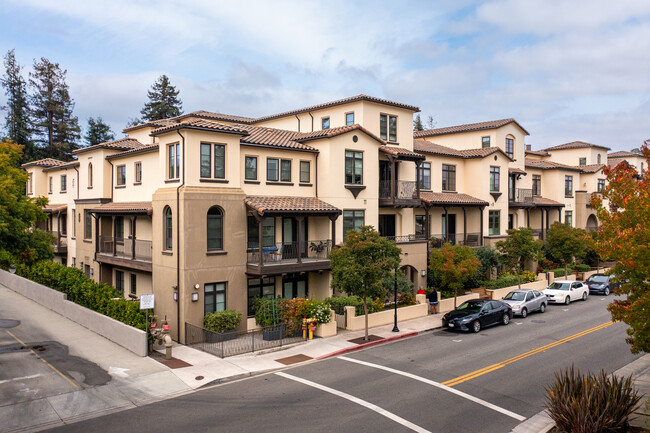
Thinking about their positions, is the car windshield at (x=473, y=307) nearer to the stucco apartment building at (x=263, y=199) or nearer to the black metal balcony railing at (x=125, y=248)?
the stucco apartment building at (x=263, y=199)

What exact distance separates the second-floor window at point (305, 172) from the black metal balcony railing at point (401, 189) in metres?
5.77

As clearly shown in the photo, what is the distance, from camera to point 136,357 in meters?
18.6

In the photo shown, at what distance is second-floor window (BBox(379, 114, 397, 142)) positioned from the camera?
31.9 metres

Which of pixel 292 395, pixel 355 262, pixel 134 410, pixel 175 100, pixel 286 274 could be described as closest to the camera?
pixel 134 410

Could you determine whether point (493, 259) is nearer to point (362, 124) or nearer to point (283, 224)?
point (362, 124)

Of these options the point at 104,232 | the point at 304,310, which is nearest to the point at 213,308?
the point at 304,310

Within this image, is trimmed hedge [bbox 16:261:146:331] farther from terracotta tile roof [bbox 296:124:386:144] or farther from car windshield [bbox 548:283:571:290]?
car windshield [bbox 548:283:571:290]

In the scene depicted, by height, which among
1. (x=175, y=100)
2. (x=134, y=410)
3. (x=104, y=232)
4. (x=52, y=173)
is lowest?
(x=134, y=410)

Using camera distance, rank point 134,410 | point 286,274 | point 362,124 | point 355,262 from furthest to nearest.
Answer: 1. point 362,124
2. point 286,274
3. point 355,262
4. point 134,410

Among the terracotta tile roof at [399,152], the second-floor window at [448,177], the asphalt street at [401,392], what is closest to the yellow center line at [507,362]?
the asphalt street at [401,392]

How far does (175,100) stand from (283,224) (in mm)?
58993

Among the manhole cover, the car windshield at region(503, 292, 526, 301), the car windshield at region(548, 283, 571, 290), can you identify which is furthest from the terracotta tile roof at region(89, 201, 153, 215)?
the car windshield at region(548, 283, 571, 290)

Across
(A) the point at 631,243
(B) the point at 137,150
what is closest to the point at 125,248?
(B) the point at 137,150

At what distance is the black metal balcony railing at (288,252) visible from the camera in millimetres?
24500
